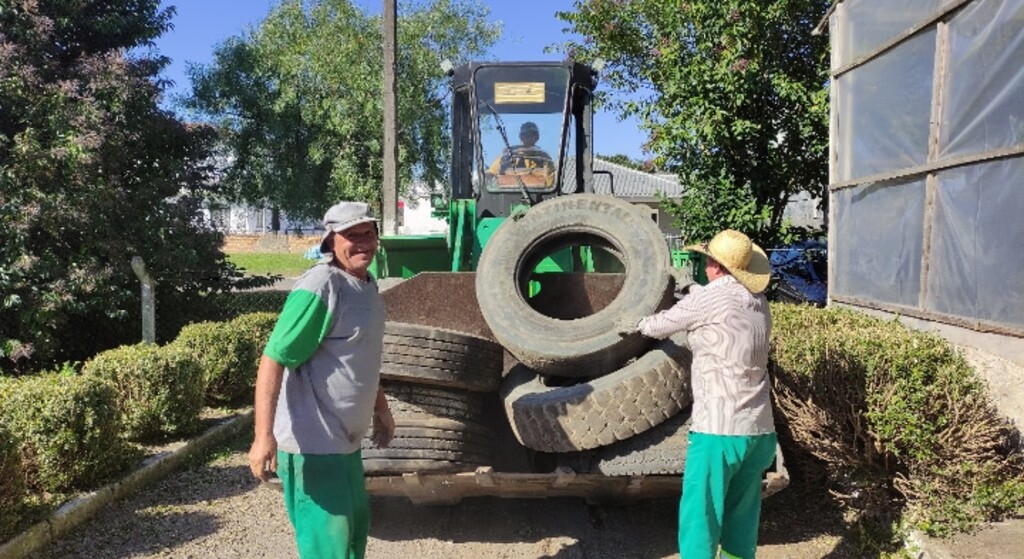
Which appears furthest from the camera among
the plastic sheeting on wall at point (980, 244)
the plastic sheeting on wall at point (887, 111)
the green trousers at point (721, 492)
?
the plastic sheeting on wall at point (887, 111)

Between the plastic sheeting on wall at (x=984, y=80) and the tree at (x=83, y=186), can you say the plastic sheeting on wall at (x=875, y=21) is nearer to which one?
the plastic sheeting on wall at (x=984, y=80)

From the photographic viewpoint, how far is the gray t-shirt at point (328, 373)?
287cm

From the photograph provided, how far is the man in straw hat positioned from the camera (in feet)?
11.1

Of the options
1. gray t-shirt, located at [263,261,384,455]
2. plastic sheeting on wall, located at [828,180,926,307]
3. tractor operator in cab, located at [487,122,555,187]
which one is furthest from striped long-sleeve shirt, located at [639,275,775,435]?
plastic sheeting on wall, located at [828,180,926,307]

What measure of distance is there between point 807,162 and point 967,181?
668 centimetres

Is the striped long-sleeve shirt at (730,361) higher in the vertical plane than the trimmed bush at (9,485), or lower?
higher

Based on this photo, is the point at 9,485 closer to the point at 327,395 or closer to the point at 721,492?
the point at 327,395

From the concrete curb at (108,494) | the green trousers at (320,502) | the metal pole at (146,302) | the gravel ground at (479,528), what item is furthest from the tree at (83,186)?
the green trousers at (320,502)

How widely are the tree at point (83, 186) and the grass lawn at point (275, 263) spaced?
15663 millimetres

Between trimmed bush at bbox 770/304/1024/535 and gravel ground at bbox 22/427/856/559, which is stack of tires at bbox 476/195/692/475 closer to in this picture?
gravel ground at bbox 22/427/856/559

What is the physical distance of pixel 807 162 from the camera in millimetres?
12312

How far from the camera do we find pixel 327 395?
9.63 feet

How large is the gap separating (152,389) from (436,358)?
10.3ft

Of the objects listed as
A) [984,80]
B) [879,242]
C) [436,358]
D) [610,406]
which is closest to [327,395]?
[436,358]
